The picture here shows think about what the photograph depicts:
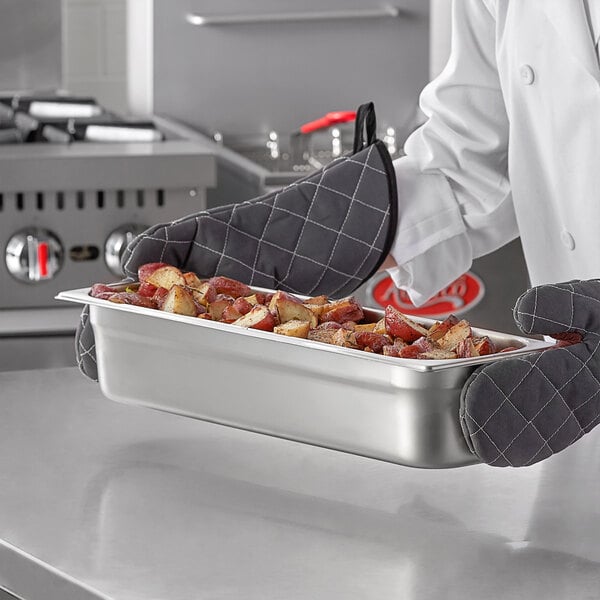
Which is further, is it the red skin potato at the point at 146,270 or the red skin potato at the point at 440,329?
the red skin potato at the point at 146,270

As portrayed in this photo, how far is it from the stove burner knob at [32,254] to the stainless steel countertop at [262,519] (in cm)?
79

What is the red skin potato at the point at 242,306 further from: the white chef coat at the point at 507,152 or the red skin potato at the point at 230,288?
the white chef coat at the point at 507,152

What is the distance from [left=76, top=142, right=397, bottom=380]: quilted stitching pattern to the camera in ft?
4.12

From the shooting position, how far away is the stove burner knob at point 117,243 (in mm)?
2021

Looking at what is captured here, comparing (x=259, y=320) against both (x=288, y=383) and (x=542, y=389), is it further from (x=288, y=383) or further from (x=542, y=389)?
(x=542, y=389)

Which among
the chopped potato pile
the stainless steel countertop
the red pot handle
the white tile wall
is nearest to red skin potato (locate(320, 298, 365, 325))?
the chopped potato pile

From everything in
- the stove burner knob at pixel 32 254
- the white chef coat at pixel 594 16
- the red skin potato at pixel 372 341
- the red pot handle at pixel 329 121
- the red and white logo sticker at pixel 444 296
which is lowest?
the red and white logo sticker at pixel 444 296

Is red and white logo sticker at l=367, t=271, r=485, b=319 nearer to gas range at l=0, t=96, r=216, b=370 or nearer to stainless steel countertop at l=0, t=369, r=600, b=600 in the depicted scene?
gas range at l=0, t=96, r=216, b=370

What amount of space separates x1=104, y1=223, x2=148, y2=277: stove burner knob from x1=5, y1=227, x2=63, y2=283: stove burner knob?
73 millimetres

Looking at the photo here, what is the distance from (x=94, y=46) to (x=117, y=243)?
1.16m

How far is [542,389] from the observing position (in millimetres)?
924

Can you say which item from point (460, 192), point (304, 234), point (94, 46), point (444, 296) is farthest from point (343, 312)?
point (94, 46)

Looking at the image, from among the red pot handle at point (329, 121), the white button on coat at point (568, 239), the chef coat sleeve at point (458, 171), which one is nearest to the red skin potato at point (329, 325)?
the chef coat sleeve at point (458, 171)

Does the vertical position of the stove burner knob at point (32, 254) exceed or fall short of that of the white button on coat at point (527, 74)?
it falls short
